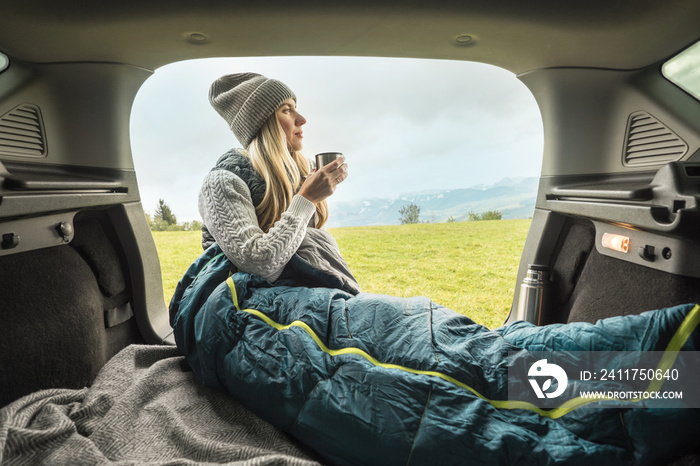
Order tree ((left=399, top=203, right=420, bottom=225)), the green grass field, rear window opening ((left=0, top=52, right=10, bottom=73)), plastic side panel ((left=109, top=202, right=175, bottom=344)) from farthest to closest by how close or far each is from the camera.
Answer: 1. tree ((left=399, top=203, right=420, bottom=225))
2. the green grass field
3. plastic side panel ((left=109, top=202, right=175, bottom=344))
4. rear window opening ((left=0, top=52, right=10, bottom=73))

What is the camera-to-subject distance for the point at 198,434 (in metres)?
0.97

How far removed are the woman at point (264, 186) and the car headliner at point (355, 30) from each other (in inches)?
7.7

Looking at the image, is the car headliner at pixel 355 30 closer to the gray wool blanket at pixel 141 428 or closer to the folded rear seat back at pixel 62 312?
the folded rear seat back at pixel 62 312

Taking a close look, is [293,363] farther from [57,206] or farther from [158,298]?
[158,298]

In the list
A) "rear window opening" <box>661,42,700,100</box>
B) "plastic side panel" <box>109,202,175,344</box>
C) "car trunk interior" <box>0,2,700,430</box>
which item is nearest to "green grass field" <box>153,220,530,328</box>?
"plastic side panel" <box>109,202,175,344</box>

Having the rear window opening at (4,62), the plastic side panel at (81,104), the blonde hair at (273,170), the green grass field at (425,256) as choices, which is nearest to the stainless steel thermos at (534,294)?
the blonde hair at (273,170)

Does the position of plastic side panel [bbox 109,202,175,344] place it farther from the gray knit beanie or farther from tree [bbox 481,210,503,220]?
tree [bbox 481,210,503,220]

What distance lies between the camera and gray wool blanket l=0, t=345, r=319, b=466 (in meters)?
0.83

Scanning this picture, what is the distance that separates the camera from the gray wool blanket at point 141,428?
2.74 feet

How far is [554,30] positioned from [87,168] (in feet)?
5.71

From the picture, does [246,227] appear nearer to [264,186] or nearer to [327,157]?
[264,186]

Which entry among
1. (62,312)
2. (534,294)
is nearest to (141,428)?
(62,312)

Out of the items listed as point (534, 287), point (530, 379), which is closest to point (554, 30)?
point (534, 287)

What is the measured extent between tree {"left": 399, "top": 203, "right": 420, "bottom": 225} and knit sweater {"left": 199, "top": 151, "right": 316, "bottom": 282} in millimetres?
2748
